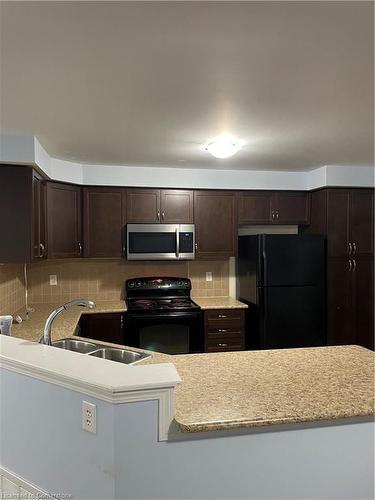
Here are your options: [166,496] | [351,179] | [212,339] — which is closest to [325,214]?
[351,179]

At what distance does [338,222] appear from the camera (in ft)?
13.0

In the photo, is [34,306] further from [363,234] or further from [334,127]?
[363,234]

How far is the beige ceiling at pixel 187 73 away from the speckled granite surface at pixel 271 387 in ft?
4.68

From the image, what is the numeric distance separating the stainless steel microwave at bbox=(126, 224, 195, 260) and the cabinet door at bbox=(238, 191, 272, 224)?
23.5 inches

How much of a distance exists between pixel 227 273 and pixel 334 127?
2235mm

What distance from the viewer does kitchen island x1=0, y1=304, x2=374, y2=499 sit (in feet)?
4.36

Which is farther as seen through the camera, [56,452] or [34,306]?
[34,306]

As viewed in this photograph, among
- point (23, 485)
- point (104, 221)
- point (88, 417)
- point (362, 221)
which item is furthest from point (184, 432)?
point (362, 221)

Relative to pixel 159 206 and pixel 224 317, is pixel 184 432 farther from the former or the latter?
pixel 159 206

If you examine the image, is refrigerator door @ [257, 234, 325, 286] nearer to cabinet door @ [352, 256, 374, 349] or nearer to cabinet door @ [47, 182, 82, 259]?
cabinet door @ [352, 256, 374, 349]

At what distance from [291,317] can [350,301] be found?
735 millimetres

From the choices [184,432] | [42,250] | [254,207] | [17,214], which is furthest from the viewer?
[254,207]

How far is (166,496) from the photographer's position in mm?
1366

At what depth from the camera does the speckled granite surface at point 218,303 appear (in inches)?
151
